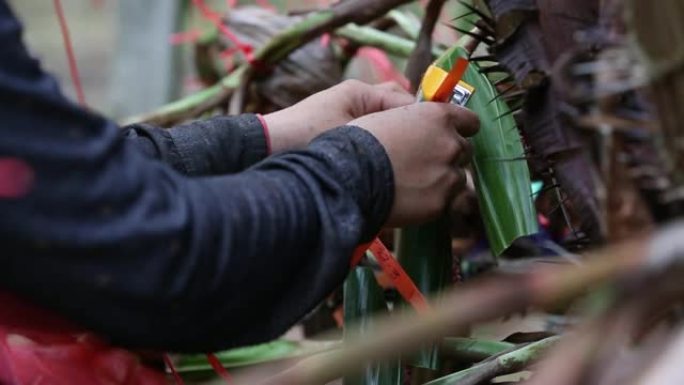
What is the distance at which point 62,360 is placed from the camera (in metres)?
0.76

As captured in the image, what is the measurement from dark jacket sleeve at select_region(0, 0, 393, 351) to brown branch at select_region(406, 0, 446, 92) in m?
0.36

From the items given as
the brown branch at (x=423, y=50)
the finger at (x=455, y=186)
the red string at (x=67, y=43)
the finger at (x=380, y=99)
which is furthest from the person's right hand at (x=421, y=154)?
the red string at (x=67, y=43)

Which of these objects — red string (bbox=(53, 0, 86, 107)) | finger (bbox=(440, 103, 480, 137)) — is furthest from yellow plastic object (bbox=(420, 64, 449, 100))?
red string (bbox=(53, 0, 86, 107))

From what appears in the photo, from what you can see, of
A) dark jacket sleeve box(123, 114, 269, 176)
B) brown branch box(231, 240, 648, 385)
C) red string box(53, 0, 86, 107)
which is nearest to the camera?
brown branch box(231, 240, 648, 385)

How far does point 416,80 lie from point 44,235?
0.51 metres

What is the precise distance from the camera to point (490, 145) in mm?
879

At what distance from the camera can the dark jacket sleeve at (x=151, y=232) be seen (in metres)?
0.60

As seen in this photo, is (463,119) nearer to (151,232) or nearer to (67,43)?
(151,232)

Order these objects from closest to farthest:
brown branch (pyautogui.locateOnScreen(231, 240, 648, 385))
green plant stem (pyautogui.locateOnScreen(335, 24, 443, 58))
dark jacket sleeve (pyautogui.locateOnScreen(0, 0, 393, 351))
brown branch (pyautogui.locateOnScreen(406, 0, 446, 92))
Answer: brown branch (pyautogui.locateOnScreen(231, 240, 648, 385)) → dark jacket sleeve (pyautogui.locateOnScreen(0, 0, 393, 351)) → brown branch (pyautogui.locateOnScreen(406, 0, 446, 92)) → green plant stem (pyautogui.locateOnScreen(335, 24, 443, 58))

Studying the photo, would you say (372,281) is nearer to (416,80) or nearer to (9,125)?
(416,80)

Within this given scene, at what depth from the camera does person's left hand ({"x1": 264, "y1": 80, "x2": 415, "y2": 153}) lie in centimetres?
92

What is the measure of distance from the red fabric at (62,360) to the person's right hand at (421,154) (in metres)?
0.19

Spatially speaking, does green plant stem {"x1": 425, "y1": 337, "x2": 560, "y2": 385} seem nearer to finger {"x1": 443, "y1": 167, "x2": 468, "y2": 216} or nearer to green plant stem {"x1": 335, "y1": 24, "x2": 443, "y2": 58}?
finger {"x1": 443, "y1": 167, "x2": 468, "y2": 216}

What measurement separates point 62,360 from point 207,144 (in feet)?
0.75
